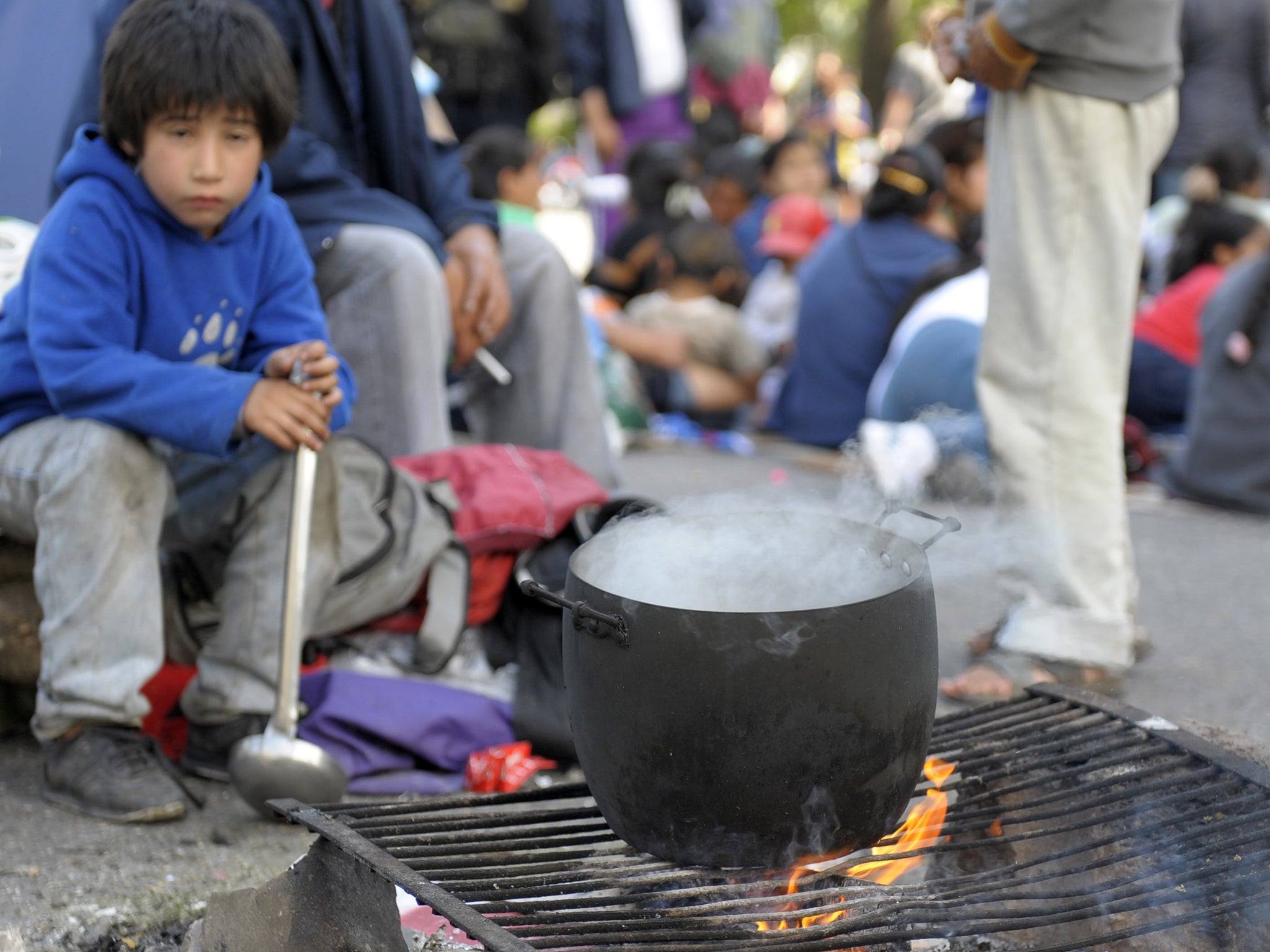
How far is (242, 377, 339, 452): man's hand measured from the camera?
7.42 ft

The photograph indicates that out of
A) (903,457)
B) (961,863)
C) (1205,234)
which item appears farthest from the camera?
(1205,234)

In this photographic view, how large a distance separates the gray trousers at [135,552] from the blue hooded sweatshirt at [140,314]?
3.5 inches

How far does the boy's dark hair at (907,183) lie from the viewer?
564 cm

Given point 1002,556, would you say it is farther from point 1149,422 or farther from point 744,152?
point 744,152

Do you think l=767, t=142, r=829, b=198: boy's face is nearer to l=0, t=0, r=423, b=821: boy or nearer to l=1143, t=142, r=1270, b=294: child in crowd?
l=1143, t=142, r=1270, b=294: child in crowd

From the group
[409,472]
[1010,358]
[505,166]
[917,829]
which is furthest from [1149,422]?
[917,829]

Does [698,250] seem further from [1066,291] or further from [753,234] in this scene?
[1066,291]

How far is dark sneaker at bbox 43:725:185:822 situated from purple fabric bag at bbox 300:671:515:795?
0.29 m

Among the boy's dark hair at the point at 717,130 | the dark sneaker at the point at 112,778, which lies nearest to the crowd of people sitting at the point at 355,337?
the dark sneaker at the point at 112,778

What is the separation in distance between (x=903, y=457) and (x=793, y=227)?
3.21 meters

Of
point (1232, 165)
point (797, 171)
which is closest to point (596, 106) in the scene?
point (797, 171)

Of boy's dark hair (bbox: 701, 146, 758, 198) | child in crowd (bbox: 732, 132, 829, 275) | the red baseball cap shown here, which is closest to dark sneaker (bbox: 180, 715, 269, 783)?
the red baseball cap

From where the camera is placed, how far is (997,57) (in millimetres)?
2732

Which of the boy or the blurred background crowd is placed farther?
the blurred background crowd
